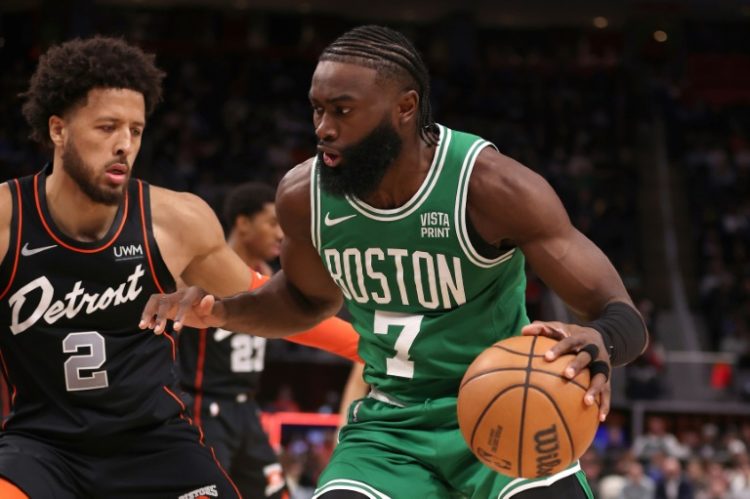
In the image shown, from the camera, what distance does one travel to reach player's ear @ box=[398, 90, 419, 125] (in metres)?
3.78

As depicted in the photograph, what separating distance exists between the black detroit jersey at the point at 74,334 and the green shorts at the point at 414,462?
78cm

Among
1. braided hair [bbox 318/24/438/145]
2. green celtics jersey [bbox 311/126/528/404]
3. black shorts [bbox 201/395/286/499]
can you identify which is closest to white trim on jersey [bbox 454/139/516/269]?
green celtics jersey [bbox 311/126/528/404]

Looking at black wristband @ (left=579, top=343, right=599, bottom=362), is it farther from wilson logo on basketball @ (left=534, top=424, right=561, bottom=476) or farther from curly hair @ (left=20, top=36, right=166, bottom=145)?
curly hair @ (left=20, top=36, right=166, bottom=145)

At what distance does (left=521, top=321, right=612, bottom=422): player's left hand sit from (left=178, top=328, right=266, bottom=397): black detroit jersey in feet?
11.6

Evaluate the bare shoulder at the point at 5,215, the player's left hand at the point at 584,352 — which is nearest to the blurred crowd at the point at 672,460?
the bare shoulder at the point at 5,215

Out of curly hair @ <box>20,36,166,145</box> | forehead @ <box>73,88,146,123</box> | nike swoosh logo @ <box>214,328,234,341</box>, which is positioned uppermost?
curly hair @ <box>20,36,166,145</box>

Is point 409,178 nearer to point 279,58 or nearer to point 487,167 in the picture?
point 487,167

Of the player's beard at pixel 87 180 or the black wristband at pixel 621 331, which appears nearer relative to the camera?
the black wristband at pixel 621 331

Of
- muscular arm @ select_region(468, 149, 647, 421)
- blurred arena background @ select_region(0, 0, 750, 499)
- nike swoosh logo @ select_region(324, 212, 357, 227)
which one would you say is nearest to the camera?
muscular arm @ select_region(468, 149, 647, 421)

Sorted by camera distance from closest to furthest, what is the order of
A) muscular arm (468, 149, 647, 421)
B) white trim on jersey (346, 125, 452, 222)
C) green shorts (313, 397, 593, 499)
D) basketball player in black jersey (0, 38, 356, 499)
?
1. muscular arm (468, 149, 647, 421)
2. green shorts (313, 397, 593, 499)
3. white trim on jersey (346, 125, 452, 222)
4. basketball player in black jersey (0, 38, 356, 499)

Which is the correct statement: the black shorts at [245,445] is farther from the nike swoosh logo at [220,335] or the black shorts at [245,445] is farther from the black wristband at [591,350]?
the black wristband at [591,350]

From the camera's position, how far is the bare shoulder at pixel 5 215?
13.2 feet

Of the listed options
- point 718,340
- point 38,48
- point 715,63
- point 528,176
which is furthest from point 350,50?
point 715,63

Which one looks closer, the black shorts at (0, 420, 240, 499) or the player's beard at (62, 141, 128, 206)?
the black shorts at (0, 420, 240, 499)
